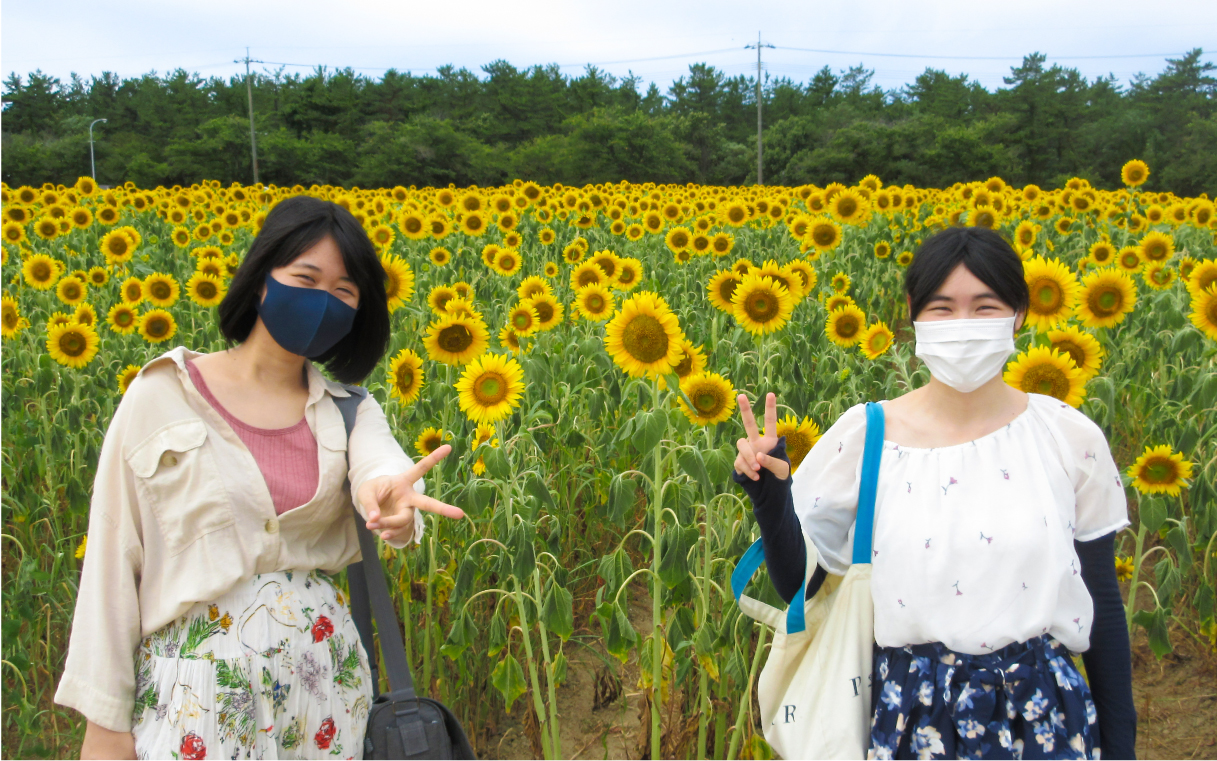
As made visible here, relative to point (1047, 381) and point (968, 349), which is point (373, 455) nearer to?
point (968, 349)

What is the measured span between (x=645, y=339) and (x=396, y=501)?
46.0 inches

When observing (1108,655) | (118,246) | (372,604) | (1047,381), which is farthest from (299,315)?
(118,246)

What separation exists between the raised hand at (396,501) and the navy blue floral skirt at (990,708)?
97 centimetres

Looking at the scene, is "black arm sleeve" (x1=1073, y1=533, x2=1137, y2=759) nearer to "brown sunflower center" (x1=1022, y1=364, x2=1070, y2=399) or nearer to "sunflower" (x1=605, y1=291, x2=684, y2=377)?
"brown sunflower center" (x1=1022, y1=364, x2=1070, y2=399)

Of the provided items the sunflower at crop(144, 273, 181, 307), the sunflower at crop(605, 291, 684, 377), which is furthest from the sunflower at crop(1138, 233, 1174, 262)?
the sunflower at crop(144, 273, 181, 307)

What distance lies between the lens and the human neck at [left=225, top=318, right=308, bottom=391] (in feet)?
6.47

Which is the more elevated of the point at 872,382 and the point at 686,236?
the point at 686,236

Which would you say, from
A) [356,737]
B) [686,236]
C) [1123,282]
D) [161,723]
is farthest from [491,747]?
[686,236]

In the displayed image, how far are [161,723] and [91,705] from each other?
13 cm

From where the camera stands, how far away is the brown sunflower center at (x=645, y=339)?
2.68 m

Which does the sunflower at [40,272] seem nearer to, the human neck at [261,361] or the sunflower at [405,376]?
the sunflower at [405,376]

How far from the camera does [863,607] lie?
1.75 m

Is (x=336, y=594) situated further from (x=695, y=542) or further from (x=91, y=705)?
(x=695, y=542)

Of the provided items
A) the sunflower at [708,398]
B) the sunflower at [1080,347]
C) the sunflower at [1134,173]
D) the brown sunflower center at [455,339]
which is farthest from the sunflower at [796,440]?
the sunflower at [1134,173]
